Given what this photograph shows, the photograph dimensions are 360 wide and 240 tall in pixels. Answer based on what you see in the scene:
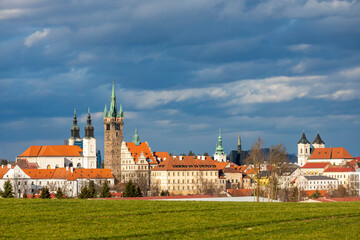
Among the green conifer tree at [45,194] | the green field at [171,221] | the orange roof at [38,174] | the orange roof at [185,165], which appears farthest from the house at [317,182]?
the green field at [171,221]

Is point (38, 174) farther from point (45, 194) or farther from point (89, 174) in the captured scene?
point (45, 194)

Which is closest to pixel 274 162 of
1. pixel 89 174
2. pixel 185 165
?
pixel 185 165

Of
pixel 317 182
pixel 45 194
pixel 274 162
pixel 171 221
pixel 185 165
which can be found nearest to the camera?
pixel 171 221

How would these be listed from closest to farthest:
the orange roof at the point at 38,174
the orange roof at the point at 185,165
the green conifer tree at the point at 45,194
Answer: the green conifer tree at the point at 45,194 → the orange roof at the point at 185,165 → the orange roof at the point at 38,174

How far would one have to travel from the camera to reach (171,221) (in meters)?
40.8

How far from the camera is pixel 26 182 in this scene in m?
180

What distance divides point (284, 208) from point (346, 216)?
16.0 ft

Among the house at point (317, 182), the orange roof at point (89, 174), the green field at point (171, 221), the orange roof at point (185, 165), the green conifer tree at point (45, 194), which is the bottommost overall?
the green field at point (171, 221)

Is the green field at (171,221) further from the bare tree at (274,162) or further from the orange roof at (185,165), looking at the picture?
the orange roof at (185,165)

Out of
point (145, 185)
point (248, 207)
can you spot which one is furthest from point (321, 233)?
point (145, 185)

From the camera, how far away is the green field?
3703 cm

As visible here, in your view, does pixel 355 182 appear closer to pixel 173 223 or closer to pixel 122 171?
pixel 122 171

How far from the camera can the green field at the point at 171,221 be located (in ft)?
121

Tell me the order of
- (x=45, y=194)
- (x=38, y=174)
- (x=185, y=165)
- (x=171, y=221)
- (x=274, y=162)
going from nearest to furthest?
(x=171, y=221) → (x=45, y=194) → (x=274, y=162) → (x=185, y=165) → (x=38, y=174)
